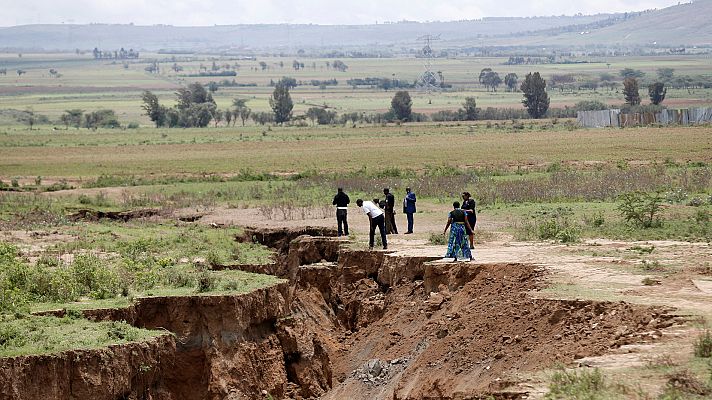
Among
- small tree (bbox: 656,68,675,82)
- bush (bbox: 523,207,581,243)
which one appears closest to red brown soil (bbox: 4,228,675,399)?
A: bush (bbox: 523,207,581,243)

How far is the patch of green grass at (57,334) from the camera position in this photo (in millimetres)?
18414

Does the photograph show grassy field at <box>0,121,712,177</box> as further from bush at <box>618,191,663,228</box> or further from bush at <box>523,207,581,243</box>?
bush at <box>618,191,663,228</box>

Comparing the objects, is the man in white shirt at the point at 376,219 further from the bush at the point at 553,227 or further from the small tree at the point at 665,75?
the small tree at the point at 665,75

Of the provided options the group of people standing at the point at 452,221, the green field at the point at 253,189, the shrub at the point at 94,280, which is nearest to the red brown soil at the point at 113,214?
the green field at the point at 253,189

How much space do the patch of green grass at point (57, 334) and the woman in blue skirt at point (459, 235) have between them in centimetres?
604

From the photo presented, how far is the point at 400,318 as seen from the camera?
2419 centimetres

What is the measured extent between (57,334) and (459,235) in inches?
307

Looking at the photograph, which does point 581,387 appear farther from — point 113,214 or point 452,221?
point 113,214

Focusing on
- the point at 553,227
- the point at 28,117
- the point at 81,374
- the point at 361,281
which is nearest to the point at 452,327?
the point at 81,374

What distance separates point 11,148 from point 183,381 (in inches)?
2329

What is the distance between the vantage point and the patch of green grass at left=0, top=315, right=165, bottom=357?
18.4 m

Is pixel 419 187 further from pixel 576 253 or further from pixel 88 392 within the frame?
pixel 88 392

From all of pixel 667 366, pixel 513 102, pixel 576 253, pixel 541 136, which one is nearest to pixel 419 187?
pixel 576 253

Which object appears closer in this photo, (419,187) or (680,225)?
(680,225)
